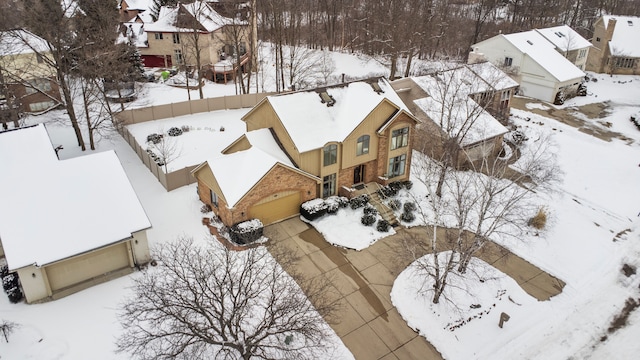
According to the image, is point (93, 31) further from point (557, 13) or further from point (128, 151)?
point (557, 13)

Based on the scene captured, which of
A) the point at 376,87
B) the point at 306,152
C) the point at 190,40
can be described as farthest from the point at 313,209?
the point at 190,40

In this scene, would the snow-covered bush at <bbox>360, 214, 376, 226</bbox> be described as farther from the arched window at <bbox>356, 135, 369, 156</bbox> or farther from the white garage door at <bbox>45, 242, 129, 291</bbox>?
the white garage door at <bbox>45, 242, 129, 291</bbox>

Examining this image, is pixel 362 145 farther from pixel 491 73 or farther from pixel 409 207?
pixel 491 73

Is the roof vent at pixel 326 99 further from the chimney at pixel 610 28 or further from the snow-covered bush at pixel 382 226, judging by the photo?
the chimney at pixel 610 28

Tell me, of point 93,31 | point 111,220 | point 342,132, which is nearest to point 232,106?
point 93,31

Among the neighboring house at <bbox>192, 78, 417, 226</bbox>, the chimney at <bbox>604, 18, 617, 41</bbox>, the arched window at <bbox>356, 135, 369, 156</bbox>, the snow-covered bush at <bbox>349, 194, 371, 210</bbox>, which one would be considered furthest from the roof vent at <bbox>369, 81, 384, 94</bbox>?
the chimney at <bbox>604, 18, 617, 41</bbox>

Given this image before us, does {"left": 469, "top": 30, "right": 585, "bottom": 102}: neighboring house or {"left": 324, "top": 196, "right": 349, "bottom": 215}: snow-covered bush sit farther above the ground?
{"left": 469, "top": 30, "right": 585, "bottom": 102}: neighboring house

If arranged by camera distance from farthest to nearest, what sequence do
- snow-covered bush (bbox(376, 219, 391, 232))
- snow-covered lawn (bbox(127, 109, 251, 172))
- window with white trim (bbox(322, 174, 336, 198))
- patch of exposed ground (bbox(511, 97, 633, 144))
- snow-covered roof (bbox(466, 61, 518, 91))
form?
patch of exposed ground (bbox(511, 97, 633, 144)) < snow-covered roof (bbox(466, 61, 518, 91)) < snow-covered lawn (bbox(127, 109, 251, 172)) < window with white trim (bbox(322, 174, 336, 198)) < snow-covered bush (bbox(376, 219, 391, 232))
